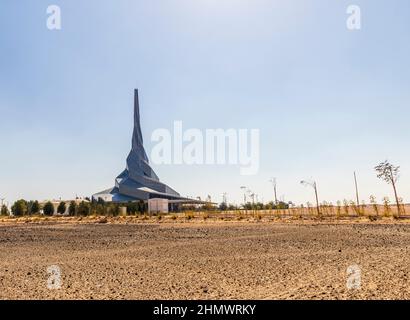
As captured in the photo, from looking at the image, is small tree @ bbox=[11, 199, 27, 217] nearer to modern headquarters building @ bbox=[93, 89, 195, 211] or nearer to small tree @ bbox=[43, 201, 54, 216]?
small tree @ bbox=[43, 201, 54, 216]

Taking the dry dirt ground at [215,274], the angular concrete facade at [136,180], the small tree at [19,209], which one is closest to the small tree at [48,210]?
the small tree at [19,209]

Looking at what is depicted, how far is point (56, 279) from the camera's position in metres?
8.80

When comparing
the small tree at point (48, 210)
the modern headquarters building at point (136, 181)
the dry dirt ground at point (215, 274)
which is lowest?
the dry dirt ground at point (215, 274)

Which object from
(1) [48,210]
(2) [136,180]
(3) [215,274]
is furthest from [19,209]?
(3) [215,274]

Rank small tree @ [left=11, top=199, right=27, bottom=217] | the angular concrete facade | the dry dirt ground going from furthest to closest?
the angular concrete facade, small tree @ [left=11, top=199, right=27, bottom=217], the dry dirt ground

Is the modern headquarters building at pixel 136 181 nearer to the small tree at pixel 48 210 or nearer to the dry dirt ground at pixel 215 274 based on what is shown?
the small tree at pixel 48 210

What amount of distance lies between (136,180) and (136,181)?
1.40 feet

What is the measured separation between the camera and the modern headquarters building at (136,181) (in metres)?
139

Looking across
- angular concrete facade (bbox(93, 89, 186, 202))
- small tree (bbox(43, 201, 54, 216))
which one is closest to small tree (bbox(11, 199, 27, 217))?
small tree (bbox(43, 201, 54, 216))

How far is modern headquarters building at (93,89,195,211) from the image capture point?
139 m

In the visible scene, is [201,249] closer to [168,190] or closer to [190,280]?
[190,280]

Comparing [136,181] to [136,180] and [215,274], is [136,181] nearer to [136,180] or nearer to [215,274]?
[136,180]

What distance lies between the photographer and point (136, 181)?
14425cm
